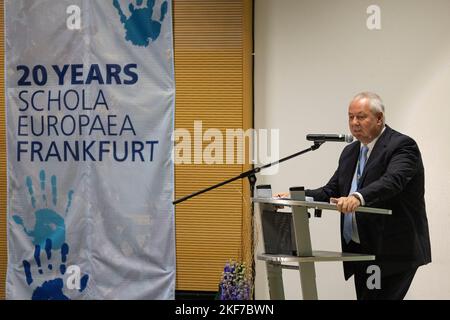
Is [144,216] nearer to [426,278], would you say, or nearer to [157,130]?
[157,130]

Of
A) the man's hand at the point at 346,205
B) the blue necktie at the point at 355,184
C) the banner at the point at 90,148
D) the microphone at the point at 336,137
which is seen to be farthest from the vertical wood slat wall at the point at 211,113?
the man's hand at the point at 346,205

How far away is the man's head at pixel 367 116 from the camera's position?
3.79m

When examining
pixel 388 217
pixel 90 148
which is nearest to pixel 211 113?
pixel 90 148

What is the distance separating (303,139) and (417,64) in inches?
40.0

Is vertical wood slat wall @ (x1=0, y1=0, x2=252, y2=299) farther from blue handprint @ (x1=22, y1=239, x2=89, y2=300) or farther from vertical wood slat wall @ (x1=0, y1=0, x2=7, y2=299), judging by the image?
vertical wood slat wall @ (x1=0, y1=0, x2=7, y2=299)

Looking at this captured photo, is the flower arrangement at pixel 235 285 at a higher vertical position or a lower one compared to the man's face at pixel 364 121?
lower

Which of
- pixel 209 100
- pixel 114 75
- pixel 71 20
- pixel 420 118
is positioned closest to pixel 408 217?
pixel 420 118

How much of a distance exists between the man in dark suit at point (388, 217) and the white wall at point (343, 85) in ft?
4.97

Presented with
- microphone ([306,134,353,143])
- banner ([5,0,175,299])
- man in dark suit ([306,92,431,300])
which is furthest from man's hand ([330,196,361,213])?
banner ([5,0,175,299])

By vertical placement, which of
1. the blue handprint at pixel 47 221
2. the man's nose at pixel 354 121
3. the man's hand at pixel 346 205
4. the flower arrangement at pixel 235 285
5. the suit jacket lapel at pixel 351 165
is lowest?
the flower arrangement at pixel 235 285

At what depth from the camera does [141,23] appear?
5.54m

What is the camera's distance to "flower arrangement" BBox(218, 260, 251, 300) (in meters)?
4.37

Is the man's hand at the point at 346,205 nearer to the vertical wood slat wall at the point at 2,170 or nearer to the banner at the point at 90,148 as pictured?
the banner at the point at 90,148

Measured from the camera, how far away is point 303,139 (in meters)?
5.41
